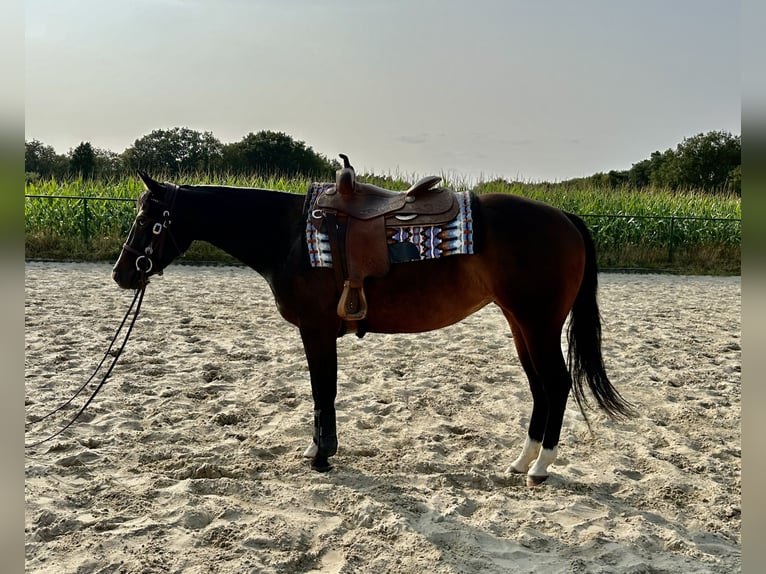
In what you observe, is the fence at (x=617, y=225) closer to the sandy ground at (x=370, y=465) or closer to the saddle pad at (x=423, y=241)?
the sandy ground at (x=370, y=465)

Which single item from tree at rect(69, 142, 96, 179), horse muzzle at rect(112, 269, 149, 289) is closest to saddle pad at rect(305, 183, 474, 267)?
horse muzzle at rect(112, 269, 149, 289)

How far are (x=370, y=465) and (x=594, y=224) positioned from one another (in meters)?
11.8

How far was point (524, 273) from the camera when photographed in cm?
284

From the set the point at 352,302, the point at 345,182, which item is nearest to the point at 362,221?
the point at 345,182

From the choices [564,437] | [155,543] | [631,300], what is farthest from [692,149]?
[155,543]

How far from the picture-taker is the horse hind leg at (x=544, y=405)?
2879 mm

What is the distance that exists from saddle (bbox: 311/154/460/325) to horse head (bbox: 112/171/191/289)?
0.83 m

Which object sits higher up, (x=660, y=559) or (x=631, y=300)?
(x=631, y=300)

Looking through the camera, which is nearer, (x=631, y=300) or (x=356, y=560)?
(x=356, y=560)

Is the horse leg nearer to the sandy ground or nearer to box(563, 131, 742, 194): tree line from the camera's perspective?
the sandy ground

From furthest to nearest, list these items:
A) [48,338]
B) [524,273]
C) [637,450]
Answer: [48,338] < [637,450] < [524,273]

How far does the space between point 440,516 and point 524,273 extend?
129 centimetres
